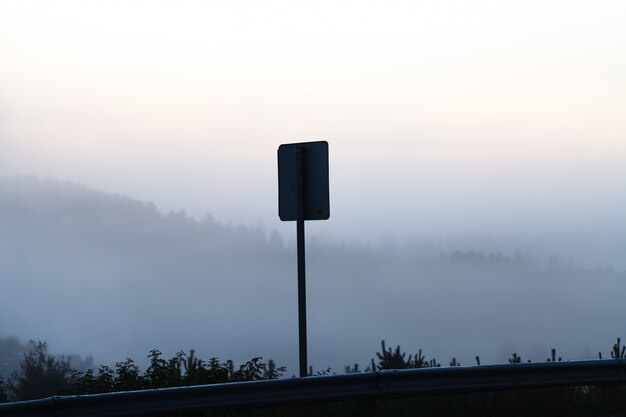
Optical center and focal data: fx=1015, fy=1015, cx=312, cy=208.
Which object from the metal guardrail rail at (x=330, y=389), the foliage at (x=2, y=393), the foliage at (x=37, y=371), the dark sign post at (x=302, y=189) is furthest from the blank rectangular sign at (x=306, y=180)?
the foliage at (x=37, y=371)

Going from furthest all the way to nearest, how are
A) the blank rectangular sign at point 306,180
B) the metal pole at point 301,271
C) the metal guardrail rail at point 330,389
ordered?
the blank rectangular sign at point 306,180, the metal pole at point 301,271, the metal guardrail rail at point 330,389

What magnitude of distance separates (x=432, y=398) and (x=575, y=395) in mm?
1788

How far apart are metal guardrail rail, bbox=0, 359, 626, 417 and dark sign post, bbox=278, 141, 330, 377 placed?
1.24 meters

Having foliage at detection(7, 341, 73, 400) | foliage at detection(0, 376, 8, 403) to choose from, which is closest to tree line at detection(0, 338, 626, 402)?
foliage at detection(0, 376, 8, 403)

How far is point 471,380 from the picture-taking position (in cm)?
953

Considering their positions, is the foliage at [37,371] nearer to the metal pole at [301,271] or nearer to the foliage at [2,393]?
the foliage at [2,393]

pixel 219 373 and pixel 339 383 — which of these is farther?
pixel 219 373

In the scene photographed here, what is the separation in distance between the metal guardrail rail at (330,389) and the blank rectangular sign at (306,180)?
1930 mm

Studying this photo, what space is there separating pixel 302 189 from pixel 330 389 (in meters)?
2.32

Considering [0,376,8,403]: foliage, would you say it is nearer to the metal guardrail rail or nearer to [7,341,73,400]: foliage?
the metal guardrail rail

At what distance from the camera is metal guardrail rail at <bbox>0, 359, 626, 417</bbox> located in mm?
7551

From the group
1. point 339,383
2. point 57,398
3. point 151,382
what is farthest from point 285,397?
point 151,382

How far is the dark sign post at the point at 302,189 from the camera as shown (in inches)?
398

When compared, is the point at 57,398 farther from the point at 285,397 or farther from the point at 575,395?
the point at 575,395
